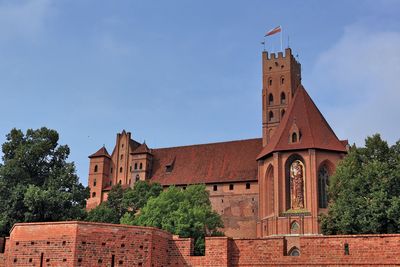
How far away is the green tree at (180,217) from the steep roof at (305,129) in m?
10.5

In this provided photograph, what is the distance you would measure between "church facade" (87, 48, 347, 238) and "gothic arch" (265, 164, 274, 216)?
3.9 inches

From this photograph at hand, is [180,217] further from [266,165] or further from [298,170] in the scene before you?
[266,165]

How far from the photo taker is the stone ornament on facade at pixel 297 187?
51531 mm

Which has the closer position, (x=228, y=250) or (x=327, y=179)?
(x=228, y=250)

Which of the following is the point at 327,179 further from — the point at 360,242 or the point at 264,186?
the point at 360,242

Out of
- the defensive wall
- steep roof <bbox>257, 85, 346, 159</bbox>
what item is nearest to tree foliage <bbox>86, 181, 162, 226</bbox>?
steep roof <bbox>257, 85, 346, 159</bbox>

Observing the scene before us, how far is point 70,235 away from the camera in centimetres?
1697

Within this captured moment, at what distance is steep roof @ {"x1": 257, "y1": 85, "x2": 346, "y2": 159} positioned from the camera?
175 ft

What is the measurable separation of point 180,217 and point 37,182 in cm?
1229

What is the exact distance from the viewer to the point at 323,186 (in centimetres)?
5188

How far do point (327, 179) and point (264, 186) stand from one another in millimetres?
6353

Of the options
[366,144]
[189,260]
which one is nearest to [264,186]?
[366,144]

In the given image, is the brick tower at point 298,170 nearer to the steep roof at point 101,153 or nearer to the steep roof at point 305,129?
the steep roof at point 305,129

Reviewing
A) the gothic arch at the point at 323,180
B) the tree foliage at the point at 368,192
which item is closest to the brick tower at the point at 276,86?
the gothic arch at the point at 323,180
